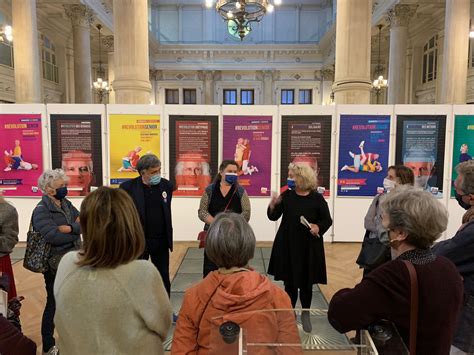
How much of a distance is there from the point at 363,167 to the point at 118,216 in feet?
18.2

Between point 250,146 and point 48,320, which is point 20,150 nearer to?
point 250,146

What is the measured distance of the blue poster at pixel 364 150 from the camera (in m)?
6.18

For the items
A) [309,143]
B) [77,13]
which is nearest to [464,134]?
[309,143]

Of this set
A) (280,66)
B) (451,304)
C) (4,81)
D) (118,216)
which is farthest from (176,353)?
(280,66)

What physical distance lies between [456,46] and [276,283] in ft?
29.5

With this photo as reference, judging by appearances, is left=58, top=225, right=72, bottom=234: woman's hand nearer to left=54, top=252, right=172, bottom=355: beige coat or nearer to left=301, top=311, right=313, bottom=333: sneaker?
left=54, top=252, right=172, bottom=355: beige coat

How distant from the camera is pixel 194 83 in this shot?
2498 cm

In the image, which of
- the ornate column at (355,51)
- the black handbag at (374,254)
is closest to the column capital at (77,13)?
the ornate column at (355,51)

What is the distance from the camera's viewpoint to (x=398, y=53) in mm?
12992

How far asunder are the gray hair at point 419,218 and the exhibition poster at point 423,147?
522 centimetres

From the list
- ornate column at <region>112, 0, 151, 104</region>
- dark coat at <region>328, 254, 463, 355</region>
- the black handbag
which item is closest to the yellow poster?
ornate column at <region>112, 0, 151, 104</region>

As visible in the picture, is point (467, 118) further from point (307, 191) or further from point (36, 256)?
point (36, 256)

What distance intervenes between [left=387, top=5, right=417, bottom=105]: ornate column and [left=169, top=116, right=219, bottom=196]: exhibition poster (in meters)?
9.60

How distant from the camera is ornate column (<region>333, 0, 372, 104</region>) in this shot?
6707mm
